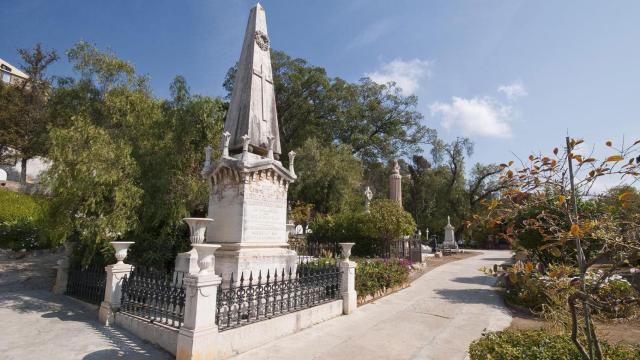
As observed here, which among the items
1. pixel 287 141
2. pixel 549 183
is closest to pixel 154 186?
pixel 549 183

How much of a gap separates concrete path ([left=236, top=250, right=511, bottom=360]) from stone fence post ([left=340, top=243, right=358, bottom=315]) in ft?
0.89

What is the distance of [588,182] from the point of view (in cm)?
346

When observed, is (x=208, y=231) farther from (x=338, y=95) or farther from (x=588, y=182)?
(x=338, y=95)

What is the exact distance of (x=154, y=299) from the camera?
7.09 meters

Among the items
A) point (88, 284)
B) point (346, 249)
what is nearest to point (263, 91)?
point (346, 249)

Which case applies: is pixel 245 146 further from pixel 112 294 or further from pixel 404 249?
pixel 404 249

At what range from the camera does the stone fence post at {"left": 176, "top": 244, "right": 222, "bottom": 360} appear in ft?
18.0

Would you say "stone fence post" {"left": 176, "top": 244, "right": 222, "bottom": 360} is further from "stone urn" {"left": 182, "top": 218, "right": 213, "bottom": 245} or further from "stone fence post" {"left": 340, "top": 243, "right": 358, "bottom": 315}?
"stone fence post" {"left": 340, "top": 243, "right": 358, "bottom": 315}

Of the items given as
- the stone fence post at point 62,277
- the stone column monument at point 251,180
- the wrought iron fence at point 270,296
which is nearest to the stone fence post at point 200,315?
the wrought iron fence at point 270,296

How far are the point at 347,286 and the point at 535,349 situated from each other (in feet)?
17.6

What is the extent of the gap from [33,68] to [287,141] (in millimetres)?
25870

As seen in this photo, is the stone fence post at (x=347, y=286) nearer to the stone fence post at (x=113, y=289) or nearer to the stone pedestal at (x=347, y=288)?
the stone pedestal at (x=347, y=288)

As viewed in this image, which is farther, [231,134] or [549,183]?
[231,134]

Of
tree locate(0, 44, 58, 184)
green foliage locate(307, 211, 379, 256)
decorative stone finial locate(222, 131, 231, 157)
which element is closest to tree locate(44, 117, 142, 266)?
decorative stone finial locate(222, 131, 231, 157)
